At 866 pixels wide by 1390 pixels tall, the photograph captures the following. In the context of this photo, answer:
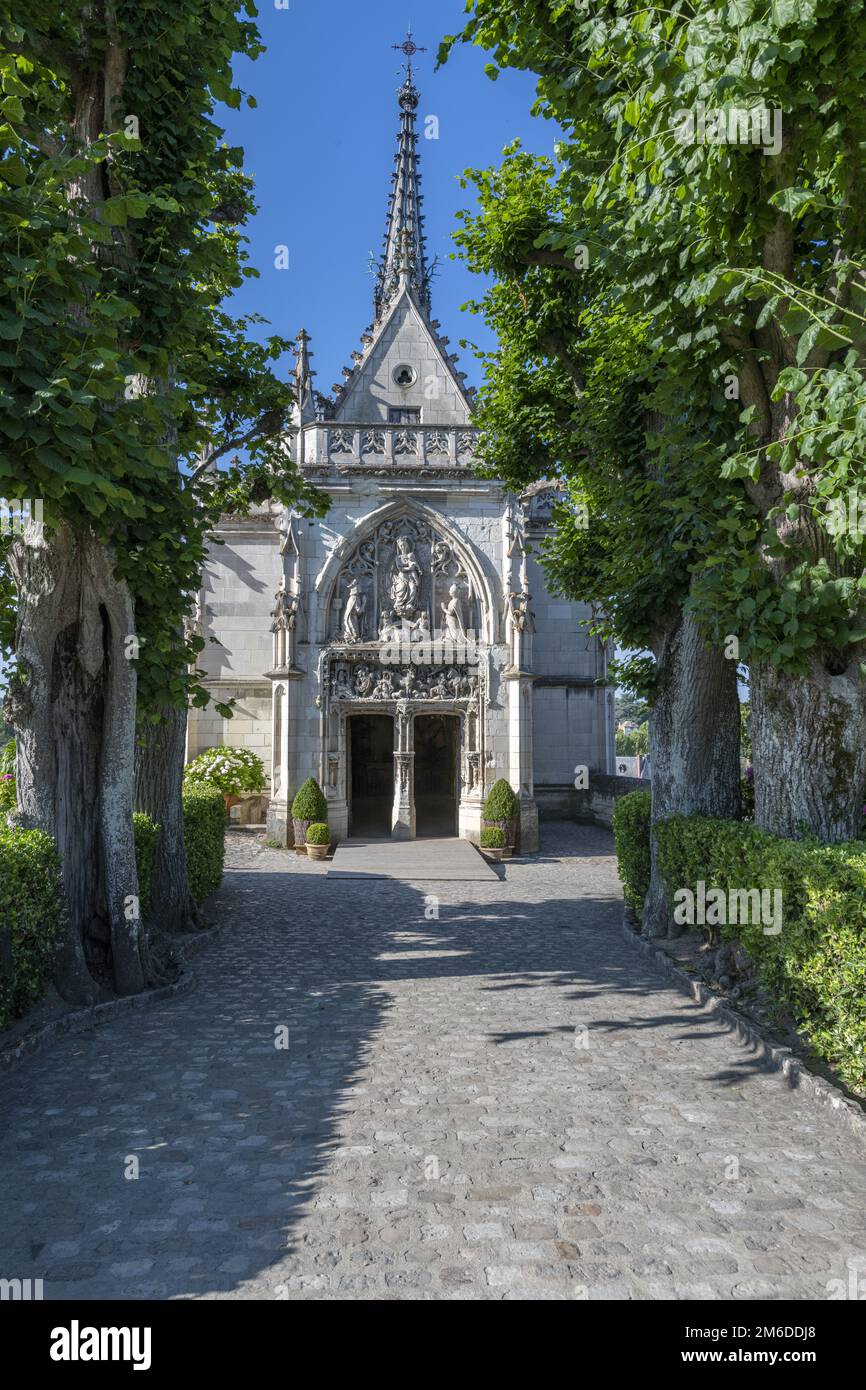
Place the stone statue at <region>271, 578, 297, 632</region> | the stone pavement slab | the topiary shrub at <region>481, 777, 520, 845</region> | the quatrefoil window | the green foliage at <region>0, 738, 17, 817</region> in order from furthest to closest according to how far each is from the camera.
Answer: the quatrefoil window, the stone statue at <region>271, 578, 297, 632</region>, the topiary shrub at <region>481, 777, 520, 845</region>, the stone pavement slab, the green foliage at <region>0, 738, 17, 817</region>

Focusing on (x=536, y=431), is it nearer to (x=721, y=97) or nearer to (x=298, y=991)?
(x=721, y=97)

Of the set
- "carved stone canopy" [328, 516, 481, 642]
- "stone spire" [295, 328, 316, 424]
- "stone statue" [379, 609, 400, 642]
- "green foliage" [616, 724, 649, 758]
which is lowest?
"green foliage" [616, 724, 649, 758]

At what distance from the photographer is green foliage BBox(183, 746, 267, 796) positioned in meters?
19.2

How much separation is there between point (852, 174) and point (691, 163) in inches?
45.5

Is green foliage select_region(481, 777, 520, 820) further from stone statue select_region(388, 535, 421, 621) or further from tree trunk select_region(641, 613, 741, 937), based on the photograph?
tree trunk select_region(641, 613, 741, 937)

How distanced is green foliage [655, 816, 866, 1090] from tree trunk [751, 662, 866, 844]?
1.19 feet

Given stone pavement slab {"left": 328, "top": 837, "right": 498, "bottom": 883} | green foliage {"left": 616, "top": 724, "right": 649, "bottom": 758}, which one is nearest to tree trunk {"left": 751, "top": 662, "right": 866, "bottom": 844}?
stone pavement slab {"left": 328, "top": 837, "right": 498, "bottom": 883}

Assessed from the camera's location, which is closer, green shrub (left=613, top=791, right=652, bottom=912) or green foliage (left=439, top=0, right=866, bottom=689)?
green foliage (left=439, top=0, right=866, bottom=689)

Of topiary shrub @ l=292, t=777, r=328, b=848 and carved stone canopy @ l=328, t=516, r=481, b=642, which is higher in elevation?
carved stone canopy @ l=328, t=516, r=481, b=642

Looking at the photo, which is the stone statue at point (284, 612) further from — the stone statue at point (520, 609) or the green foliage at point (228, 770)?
the stone statue at point (520, 609)

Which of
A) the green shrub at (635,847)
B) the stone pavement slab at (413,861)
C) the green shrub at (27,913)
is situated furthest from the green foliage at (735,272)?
the stone pavement slab at (413,861)

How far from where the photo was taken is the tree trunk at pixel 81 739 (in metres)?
6.86

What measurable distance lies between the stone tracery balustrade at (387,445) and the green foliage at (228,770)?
7008mm

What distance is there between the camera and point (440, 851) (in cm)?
A: 1714
